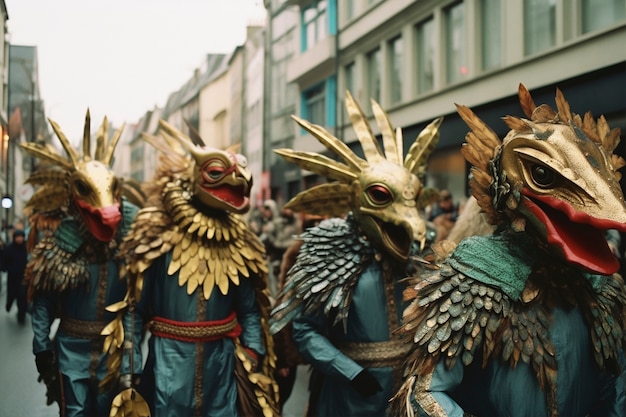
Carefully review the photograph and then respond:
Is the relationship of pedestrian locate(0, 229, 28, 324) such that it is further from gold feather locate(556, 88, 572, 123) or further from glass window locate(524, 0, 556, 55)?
gold feather locate(556, 88, 572, 123)

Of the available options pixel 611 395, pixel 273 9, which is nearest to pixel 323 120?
pixel 273 9

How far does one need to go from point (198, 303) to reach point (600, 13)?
311 inches

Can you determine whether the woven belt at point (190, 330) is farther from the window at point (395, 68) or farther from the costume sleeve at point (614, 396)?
the window at point (395, 68)

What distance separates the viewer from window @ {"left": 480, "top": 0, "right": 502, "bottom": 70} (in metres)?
13.5

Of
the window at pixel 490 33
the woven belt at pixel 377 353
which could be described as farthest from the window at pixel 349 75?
the woven belt at pixel 377 353

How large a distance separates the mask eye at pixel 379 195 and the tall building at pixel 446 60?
5600 millimetres

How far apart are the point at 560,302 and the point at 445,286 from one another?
381 mm

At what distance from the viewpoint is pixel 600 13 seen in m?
10.5

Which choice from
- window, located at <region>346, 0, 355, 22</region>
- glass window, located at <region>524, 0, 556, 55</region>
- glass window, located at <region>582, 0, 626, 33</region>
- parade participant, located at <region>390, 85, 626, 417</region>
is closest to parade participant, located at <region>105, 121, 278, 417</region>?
parade participant, located at <region>390, 85, 626, 417</region>

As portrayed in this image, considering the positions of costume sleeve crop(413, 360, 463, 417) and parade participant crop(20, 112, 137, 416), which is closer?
costume sleeve crop(413, 360, 463, 417)

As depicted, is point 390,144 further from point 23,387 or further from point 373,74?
point 373,74

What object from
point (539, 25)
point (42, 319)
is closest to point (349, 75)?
point (539, 25)

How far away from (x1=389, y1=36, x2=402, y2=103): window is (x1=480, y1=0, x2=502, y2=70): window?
364 centimetres

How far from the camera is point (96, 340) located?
5484mm
